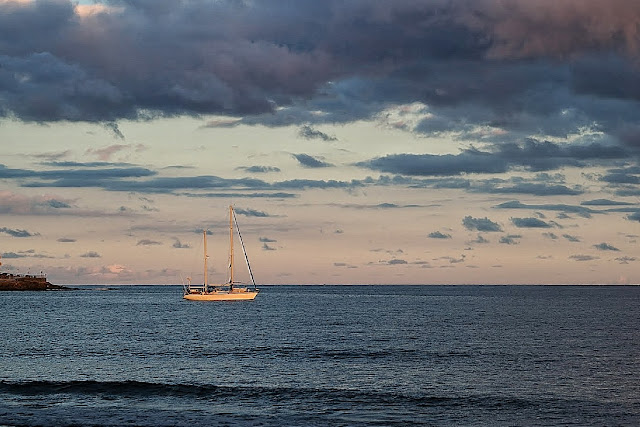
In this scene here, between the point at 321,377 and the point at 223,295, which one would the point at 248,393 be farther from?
the point at 223,295

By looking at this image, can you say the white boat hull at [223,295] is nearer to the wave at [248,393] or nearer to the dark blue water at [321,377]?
the dark blue water at [321,377]

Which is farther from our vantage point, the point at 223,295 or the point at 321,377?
the point at 223,295

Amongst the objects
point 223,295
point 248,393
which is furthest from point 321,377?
point 223,295

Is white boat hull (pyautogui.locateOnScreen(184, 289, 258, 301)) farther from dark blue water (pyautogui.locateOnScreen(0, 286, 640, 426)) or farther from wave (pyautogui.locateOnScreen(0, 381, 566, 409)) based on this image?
wave (pyautogui.locateOnScreen(0, 381, 566, 409))

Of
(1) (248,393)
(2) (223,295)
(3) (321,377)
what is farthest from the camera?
(2) (223,295)

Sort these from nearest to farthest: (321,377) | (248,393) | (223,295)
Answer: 1. (248,393)
2. (321,377)
3. (223,295)

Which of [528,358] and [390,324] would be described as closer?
[528,358]

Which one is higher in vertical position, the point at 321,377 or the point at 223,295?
the point at 223,295

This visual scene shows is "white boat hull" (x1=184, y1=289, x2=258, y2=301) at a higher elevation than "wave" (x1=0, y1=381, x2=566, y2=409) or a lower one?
higher

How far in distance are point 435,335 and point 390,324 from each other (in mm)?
23406

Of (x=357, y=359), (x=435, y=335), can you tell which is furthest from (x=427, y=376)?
(x=435, y=335)

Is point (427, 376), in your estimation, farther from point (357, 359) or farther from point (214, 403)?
point (214, 403)

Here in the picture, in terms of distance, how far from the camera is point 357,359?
69000mm

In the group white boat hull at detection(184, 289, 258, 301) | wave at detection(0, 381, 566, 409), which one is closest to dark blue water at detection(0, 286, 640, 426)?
wave at detection(0, 381, 566, 409)
